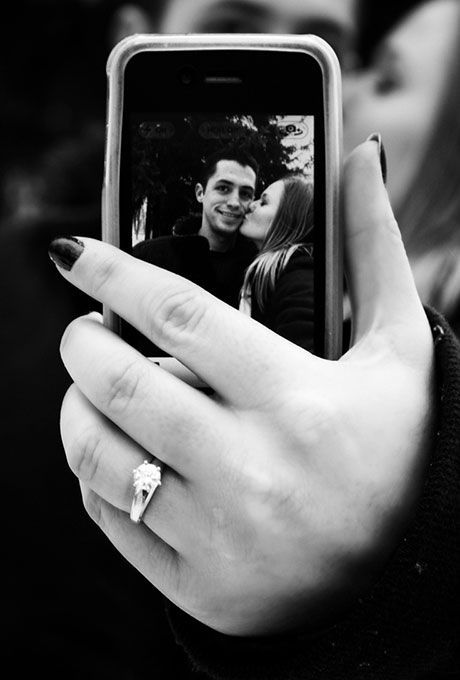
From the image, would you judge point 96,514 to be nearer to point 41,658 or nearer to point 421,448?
point 421,448

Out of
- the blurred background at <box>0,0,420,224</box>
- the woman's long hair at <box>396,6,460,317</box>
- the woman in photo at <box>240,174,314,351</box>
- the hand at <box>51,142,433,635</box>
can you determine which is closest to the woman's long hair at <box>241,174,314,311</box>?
the woman in photo at <box>240,174,314,351</box>

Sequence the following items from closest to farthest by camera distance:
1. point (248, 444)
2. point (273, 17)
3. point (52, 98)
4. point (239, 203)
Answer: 1. point (248, 444)
2. point (239, 203)
3. point (273, 17)
4. point (52, 98)

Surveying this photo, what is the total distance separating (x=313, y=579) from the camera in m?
0.40

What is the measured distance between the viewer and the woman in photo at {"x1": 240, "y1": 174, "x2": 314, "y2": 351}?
52 centimetres

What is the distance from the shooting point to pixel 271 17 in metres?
0.96

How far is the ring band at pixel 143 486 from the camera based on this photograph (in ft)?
1.29

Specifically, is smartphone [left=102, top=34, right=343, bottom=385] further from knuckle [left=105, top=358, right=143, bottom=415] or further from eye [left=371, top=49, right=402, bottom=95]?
eye [left=371, top=49, right=402, bottom=95]

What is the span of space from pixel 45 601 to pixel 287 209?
2.18ft

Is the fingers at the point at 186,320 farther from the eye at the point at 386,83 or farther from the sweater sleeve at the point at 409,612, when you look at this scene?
the eye at the point at 386,83

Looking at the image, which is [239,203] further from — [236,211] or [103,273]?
[103,273]

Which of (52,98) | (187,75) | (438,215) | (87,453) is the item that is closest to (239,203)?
(187,75)

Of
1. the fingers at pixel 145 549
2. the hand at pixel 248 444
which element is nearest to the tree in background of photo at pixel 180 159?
the hand at pixel 248 444

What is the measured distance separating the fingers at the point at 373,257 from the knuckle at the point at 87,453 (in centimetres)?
18

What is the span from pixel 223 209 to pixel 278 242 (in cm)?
5
